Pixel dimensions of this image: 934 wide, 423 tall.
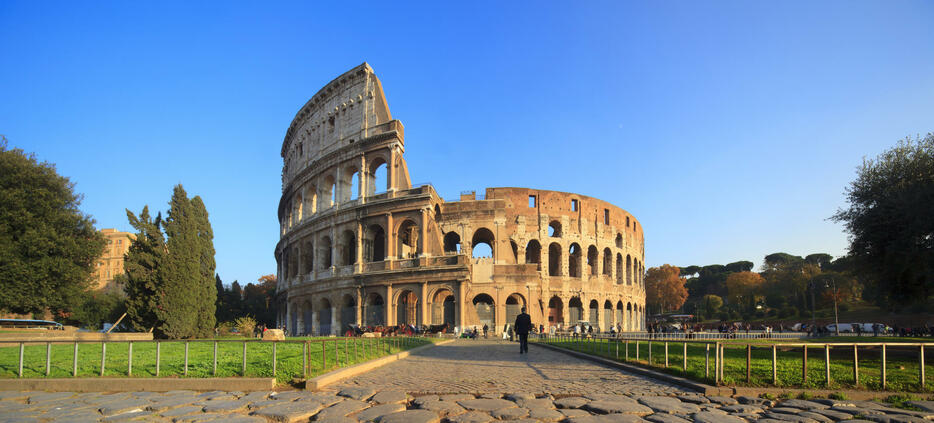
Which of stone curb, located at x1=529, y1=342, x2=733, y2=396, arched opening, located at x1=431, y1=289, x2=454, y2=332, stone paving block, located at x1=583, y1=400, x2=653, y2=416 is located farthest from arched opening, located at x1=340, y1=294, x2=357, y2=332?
stone paving block, located at x1=583, y1=400, x2=653, y2=416

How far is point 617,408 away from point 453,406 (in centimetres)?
172

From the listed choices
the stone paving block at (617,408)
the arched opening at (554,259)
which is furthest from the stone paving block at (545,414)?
the arched opening at (554,259)

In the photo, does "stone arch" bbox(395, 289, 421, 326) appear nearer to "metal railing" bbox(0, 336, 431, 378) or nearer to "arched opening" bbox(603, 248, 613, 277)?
"metal railing" bbox(0, 336, 431, 378)

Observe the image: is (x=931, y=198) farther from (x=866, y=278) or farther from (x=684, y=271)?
(x=684, y=271)

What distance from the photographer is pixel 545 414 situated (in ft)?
16.9

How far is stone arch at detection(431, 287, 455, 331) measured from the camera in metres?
32.6

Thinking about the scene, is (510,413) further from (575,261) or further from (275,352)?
(575,261)

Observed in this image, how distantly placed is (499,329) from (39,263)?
81.0ft

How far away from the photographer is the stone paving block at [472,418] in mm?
4836

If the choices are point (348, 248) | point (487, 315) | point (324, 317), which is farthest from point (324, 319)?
point (487, 315)

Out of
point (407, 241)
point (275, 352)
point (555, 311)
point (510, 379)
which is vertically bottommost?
point (555, 311)

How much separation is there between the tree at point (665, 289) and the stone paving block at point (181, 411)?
8125 cm

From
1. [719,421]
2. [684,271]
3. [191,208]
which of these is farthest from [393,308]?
[684,271]

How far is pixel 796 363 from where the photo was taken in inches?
372
